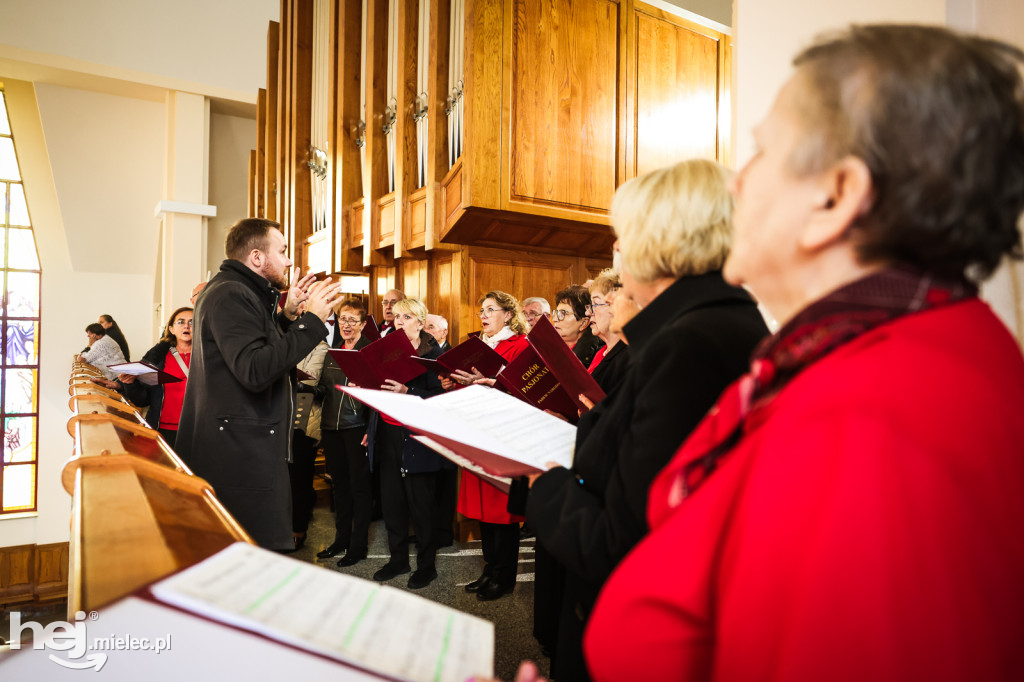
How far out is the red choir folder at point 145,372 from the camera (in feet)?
10.2

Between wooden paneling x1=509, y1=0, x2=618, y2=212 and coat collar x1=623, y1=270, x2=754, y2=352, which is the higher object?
wooden paneling x1=509, y1=0, x2=618, y2=212

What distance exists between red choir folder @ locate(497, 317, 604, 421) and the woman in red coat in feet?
2.69

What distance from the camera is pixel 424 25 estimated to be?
4512mm

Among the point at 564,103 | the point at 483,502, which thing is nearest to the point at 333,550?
the point at 483,502


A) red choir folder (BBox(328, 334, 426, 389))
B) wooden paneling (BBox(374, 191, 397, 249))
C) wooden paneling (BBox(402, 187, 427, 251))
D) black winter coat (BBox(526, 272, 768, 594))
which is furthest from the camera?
wooden paneling (BBox(374, 191, 397, 249))

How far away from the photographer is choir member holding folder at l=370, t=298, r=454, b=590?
3.36 m

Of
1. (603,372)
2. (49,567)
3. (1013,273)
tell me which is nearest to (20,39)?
(49,567)

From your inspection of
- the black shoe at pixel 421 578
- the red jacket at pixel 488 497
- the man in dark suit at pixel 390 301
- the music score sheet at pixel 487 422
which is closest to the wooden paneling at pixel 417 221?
the man in dark suit at pixel 390 301

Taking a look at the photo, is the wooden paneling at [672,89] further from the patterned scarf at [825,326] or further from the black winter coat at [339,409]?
the patterned scarf at [825,326]

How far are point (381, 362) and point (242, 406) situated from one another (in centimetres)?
98

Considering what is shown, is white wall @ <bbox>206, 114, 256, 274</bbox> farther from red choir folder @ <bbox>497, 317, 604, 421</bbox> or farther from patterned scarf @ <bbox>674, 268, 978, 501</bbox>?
patterned scarf @ <bbox>674, 268, 978, 501</bbox>

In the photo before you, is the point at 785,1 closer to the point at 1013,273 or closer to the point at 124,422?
the point at 1013,273

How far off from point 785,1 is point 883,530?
1576mm

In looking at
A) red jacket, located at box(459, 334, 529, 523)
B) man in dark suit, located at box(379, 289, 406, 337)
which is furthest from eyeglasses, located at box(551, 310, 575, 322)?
man in dark suit, located at box(379, 289, 406, 337)
